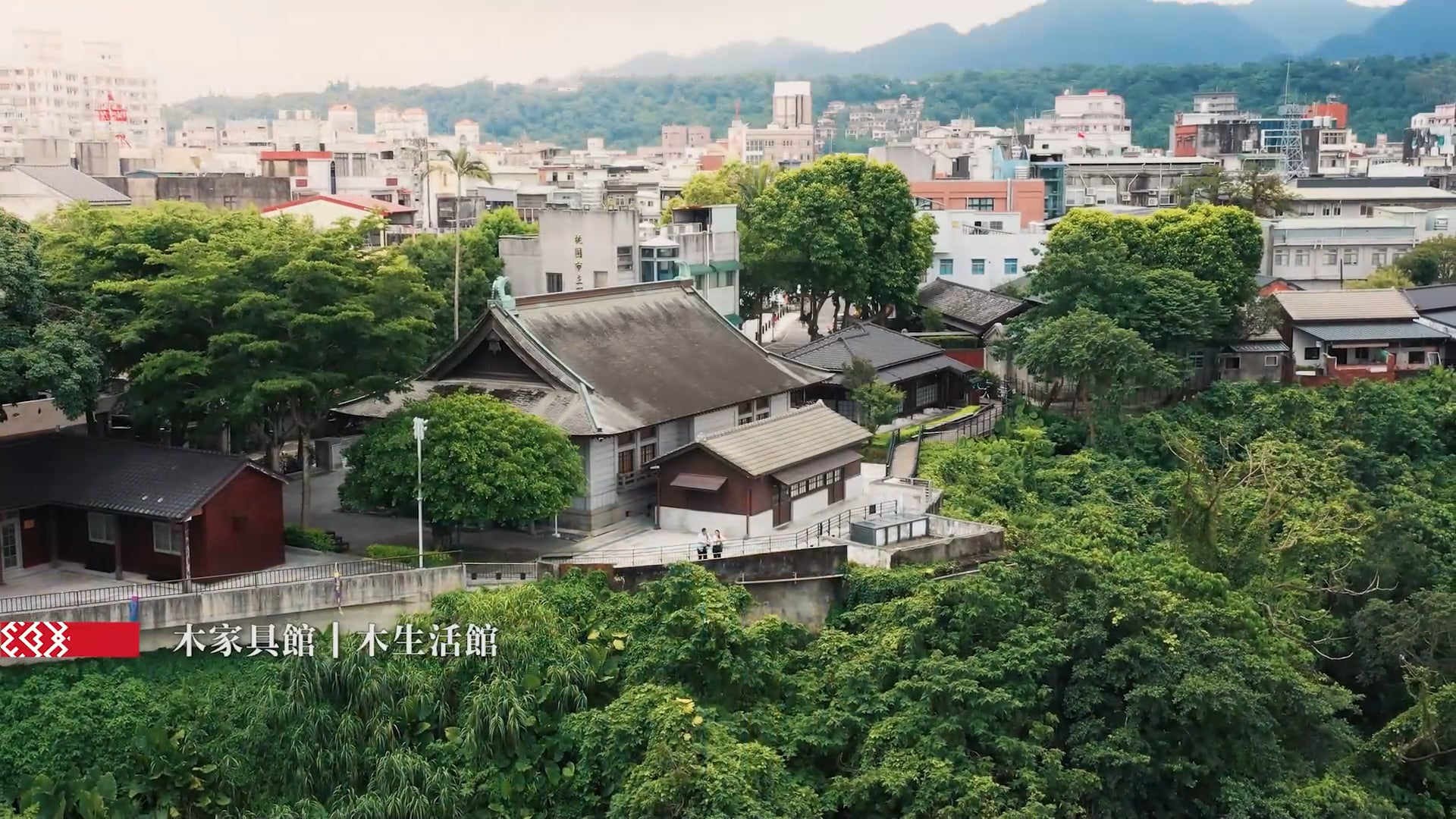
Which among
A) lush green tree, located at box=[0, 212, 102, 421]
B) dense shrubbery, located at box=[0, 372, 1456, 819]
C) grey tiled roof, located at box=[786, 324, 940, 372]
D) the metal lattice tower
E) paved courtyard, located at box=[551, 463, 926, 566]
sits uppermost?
the metal lattice tower

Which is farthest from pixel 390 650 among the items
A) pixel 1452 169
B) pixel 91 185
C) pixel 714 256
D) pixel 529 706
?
pixel 1452 169

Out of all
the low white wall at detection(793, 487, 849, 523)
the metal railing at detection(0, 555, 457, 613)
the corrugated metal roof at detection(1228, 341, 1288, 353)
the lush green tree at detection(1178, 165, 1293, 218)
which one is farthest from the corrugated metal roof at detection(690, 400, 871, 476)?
the lush green tree at detection(1178, 165, 1293, 218)

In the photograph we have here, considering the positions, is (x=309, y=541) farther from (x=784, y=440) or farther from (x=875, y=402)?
(x=875, y=402)

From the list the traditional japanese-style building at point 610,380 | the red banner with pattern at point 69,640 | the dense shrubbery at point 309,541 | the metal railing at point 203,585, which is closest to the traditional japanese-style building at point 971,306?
the traditional japanese-style building at point 610,380

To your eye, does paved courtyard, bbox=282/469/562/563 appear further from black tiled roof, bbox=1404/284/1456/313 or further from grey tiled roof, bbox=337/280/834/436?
black tiled roof, bbox=1404/284/1456/313

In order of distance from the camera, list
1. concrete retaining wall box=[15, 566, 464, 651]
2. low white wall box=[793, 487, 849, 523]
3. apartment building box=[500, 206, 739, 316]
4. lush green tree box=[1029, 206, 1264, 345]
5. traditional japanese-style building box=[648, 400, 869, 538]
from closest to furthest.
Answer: concrete retaining wall box=[15, 566, 464, 651] < traditional japanese-style building box=[648, 400, 869, 538] < low white wall box=[793, 487, 849, 523] < lush green tree box=[1029, 206, 1264, 345] < apartment building box=[500, 206, 739, 316]
